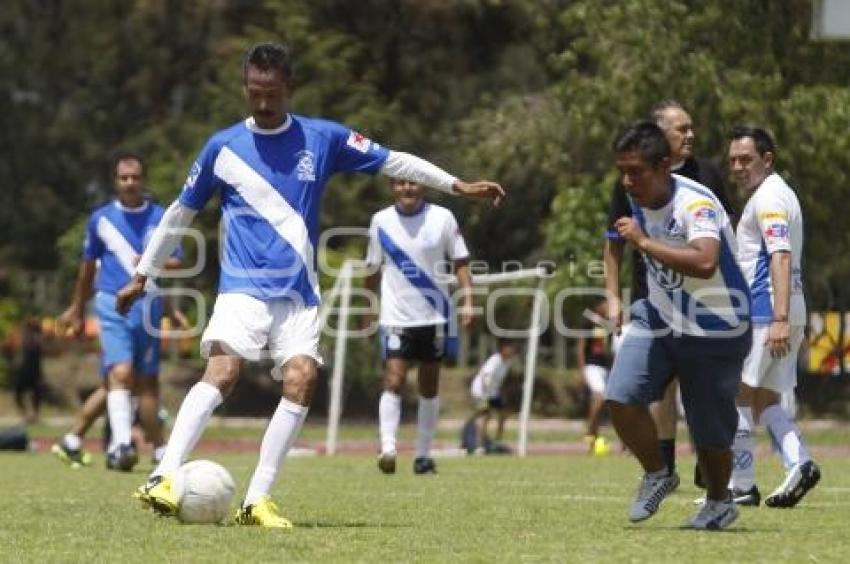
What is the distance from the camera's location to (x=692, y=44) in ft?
88.8

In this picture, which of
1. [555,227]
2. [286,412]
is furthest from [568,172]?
[286,412]

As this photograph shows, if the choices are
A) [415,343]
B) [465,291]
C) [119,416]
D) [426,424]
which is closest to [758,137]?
[465,291]

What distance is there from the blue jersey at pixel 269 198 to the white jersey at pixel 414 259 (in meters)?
7.23

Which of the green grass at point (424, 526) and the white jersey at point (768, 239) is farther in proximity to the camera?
the white jersey at point (768, 239)

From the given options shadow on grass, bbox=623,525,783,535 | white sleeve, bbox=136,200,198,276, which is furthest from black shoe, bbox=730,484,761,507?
white sleeve, bbox=136,200,198,276

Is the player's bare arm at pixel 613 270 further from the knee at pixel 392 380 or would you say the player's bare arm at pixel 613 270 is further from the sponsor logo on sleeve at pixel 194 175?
the knee at pixel 392 380

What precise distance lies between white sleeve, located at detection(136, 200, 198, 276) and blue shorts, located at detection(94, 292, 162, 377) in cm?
621

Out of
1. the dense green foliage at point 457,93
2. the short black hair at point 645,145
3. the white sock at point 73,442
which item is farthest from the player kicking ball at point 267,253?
the dense green foliage at point 457,93

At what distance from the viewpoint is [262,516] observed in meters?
10.3

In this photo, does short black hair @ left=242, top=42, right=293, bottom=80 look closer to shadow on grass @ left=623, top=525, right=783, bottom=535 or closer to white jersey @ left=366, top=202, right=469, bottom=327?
shadow on grass @ left=623, top=525, right=783, bottom=535

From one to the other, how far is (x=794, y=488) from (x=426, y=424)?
5964mm

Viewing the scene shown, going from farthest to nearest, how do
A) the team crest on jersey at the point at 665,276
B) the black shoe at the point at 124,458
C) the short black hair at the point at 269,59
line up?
the black shoe at the point at 124,458, the short black hair at the point at 269,59, the team crest on jersey at the point at 665,276

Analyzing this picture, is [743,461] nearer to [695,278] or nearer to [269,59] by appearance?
[695,278]

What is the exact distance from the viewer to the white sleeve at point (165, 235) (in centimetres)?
1092
